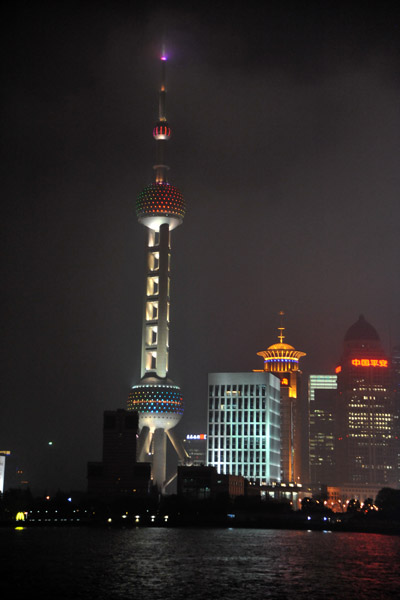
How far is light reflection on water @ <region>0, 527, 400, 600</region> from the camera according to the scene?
11656 centimetres

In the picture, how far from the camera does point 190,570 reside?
5595 inches

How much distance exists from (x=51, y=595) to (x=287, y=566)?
52.4 m

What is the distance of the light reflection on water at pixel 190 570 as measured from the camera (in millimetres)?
116562

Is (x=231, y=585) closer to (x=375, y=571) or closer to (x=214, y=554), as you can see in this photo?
(x=375, y=571)

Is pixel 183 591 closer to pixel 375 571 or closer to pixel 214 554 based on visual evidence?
pixel 375 571

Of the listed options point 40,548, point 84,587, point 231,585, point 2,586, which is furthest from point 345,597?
point 40,548

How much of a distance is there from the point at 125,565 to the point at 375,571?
3655 cm

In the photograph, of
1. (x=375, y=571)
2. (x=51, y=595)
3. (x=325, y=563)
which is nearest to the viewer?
(x=51, y=595)

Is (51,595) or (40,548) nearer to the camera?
(51,595)

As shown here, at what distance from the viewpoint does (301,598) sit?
112562mm

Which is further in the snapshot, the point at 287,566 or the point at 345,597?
the point at 287,566

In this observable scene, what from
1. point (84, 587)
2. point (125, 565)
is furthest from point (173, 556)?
point (84, 587)

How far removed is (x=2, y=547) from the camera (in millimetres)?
174625

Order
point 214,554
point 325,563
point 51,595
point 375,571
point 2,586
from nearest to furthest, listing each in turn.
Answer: point 51,595 → point 2,586 → point 375,571 → point 325,563 → point 214,554
